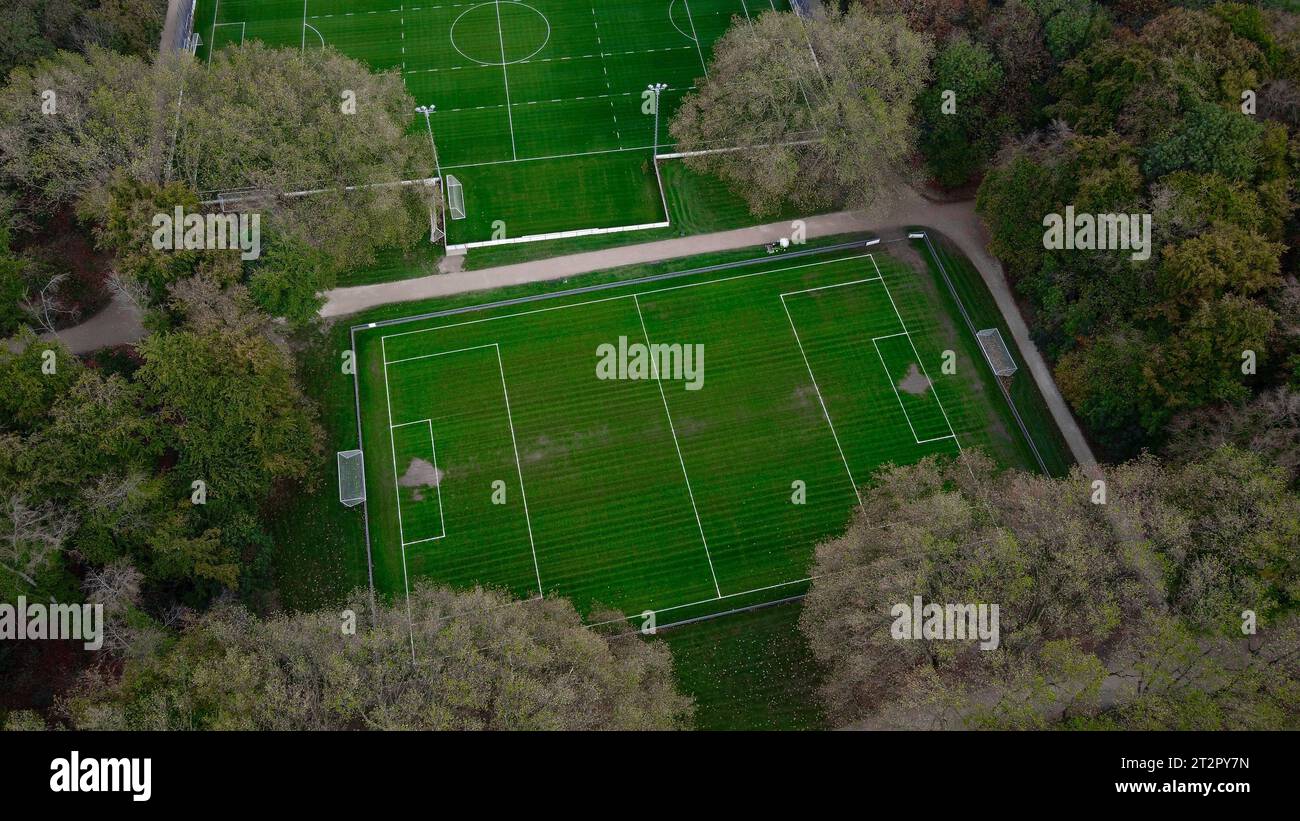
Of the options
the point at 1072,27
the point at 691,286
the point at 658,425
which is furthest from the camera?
→ the point at 691,286

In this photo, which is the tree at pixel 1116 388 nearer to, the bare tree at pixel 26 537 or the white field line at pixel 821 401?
the white field line at pixel 821 401

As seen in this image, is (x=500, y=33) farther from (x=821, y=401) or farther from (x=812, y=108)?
(x=821, y=401)

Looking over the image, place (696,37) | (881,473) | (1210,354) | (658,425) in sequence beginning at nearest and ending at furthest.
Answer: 1. (1210,354)
2. (881,473)
3. (658,425)
4. (696,37)

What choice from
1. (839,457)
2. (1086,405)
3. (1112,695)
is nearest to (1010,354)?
(1086,405)

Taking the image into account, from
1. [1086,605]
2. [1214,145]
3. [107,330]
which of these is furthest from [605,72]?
[1086,605]

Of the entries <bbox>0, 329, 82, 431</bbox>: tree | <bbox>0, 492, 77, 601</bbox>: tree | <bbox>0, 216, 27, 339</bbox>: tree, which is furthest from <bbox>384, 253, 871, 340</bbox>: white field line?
<bbox>0, 492, 77, 601</bbox>: tree

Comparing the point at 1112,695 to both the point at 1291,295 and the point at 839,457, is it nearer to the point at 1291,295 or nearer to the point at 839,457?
the point at 839,457
